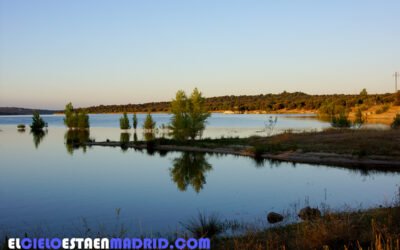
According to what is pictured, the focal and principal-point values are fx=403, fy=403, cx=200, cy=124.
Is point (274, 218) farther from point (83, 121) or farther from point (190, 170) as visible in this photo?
point (83, 121)

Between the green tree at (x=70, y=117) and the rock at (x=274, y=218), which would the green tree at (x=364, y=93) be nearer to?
the green tree at (x=70, y=117)

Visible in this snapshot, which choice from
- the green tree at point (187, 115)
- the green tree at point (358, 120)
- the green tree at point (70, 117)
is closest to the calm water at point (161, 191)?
the green tree at point (187, 115)

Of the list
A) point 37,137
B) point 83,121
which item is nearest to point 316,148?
point 37,137

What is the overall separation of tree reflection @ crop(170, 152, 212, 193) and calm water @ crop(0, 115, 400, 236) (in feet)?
0.18

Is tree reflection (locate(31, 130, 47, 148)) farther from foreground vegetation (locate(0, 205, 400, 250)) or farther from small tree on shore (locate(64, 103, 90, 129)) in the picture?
foreground vegetation (locate(0, 205, 400, 250))

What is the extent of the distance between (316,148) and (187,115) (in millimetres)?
17936

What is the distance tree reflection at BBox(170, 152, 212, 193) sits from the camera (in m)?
22.7

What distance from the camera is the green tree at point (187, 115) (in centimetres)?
4599

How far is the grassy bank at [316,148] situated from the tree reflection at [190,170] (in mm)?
4303

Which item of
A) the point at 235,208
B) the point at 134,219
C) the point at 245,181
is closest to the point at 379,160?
the point at 245,181

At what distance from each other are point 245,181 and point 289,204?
6659 mm

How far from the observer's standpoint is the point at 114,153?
1534 inches

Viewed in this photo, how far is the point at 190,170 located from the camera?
2816cm

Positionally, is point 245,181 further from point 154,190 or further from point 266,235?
point 266,235
